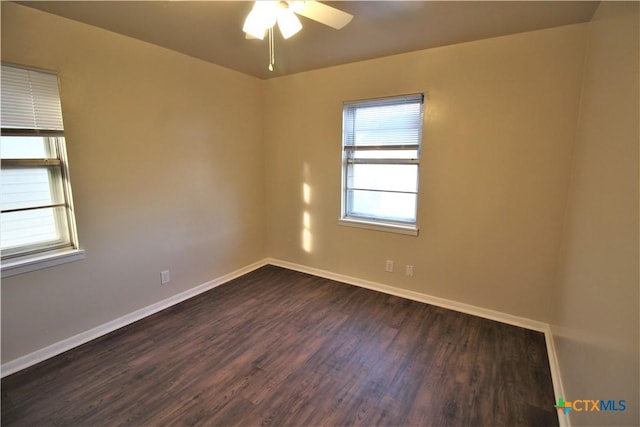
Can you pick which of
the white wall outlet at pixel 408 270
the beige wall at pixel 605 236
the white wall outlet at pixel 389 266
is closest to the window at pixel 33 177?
the white wall outlet at pixel 389 266

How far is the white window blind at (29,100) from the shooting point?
1.96 meters

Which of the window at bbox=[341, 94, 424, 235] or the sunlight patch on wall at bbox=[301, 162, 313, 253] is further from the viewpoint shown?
the sunlight patch on wall at bbox=[301, 162, 313, 253]

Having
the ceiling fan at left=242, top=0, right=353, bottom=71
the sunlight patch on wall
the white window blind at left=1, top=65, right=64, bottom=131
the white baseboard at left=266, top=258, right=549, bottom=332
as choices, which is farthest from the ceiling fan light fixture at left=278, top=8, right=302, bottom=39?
the white baseboard at left=266, top=258, right=549, bottom=332

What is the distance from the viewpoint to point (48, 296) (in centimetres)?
225

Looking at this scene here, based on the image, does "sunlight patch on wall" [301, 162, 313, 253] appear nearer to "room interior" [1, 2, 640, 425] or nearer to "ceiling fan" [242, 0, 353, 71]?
"room interior" [1, 2, 640, 425]

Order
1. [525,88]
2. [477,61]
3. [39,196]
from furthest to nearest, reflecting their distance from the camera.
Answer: [477,61]
[525,88]
[39,196]

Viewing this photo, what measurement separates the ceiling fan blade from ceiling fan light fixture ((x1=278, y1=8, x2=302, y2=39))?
2.1 inches

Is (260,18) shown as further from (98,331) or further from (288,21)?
→ (98,331)

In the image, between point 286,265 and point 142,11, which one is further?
point 286,265

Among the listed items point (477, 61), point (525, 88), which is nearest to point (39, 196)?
point (477, 61)

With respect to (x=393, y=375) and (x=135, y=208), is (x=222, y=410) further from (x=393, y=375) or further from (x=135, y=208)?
(x=135, y=208)

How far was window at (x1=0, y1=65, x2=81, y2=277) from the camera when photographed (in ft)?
6.61

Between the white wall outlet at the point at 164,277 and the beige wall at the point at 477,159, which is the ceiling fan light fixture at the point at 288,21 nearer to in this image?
the beige wall at the point at 477,159

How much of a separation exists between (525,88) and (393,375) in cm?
240
